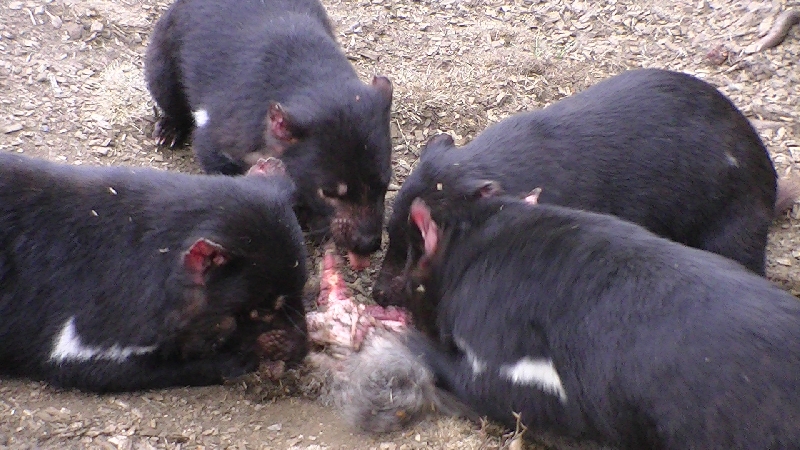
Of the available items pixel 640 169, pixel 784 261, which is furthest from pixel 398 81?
pixel 784 261

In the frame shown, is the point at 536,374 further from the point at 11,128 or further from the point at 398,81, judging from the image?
the point at 11,128

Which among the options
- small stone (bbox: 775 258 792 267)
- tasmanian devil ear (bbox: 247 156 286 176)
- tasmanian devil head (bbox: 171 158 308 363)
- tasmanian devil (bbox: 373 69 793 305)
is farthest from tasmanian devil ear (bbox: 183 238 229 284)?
small stone (bbox: 775 258 792 267)

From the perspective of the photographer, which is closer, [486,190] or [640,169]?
[486,190]

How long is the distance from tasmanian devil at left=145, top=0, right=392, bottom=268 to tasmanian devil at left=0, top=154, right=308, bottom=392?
880mm

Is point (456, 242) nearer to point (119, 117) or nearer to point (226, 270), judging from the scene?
point (226, 270)

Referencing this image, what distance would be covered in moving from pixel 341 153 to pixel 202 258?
4.07ft

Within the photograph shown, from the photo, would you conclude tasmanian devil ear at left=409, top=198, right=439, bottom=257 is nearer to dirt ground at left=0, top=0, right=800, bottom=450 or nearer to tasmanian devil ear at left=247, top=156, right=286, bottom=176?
tasmanian devil ear at left=247, top=156, right=286, bottom=176

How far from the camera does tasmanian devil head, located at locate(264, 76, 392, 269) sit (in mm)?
3803

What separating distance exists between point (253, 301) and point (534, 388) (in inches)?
43.4

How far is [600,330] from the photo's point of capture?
2.64 metres

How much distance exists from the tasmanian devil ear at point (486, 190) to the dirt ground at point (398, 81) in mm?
952

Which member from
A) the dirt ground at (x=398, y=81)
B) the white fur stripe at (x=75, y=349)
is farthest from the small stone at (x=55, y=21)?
the white fur stripe at (x=75, y=349)

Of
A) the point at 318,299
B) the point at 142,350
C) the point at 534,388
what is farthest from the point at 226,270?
the point at 534,388

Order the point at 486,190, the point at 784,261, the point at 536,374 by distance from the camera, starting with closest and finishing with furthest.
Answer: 1. the point at 536,374
2. the point at 486,190
3. the point at 784,261
